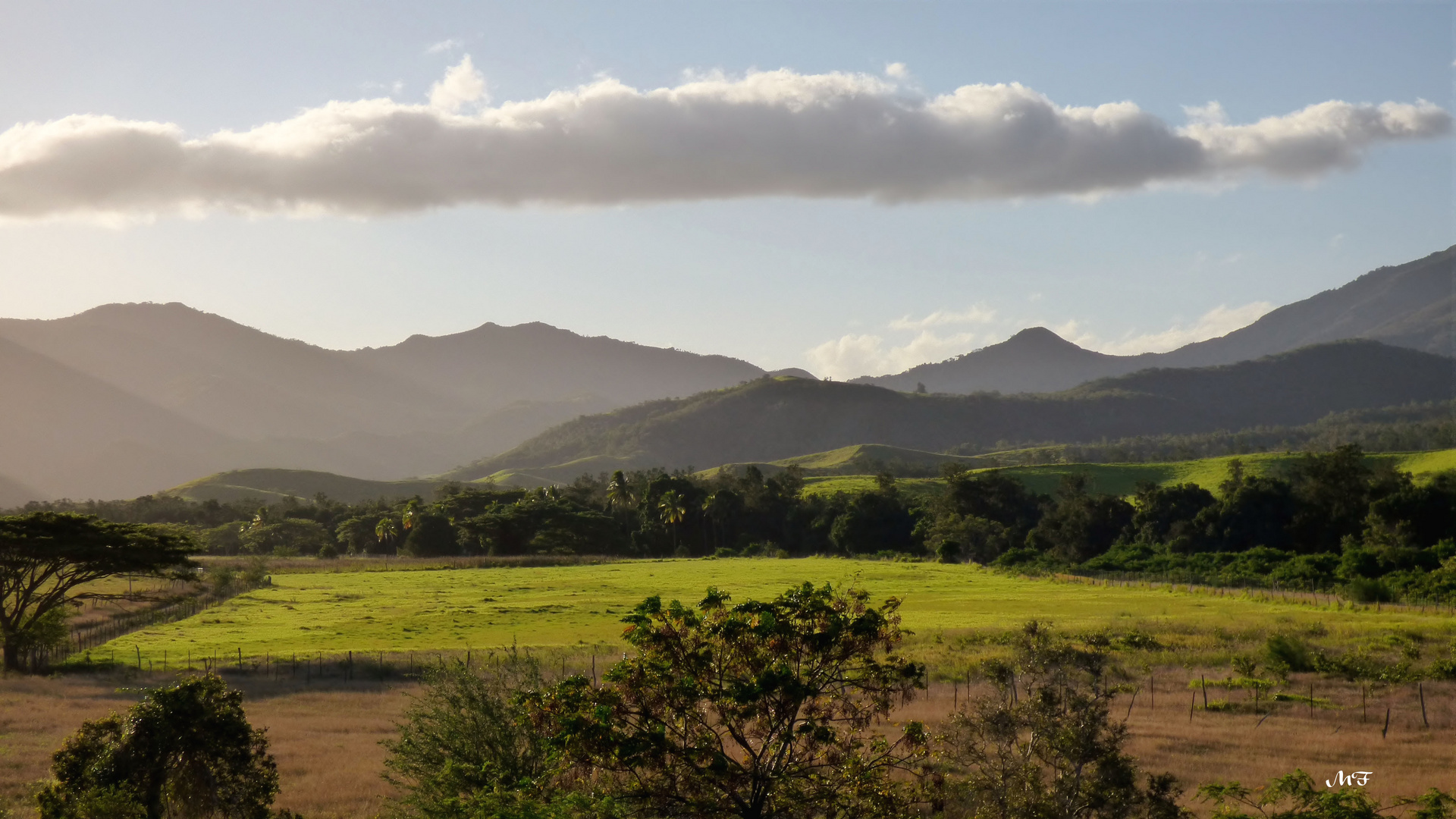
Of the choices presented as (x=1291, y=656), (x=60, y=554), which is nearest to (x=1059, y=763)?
(x=1291, y=656)

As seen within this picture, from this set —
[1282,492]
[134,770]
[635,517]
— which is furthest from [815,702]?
[635,517]

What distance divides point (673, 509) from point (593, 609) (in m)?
60.7

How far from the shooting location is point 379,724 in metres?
34.9

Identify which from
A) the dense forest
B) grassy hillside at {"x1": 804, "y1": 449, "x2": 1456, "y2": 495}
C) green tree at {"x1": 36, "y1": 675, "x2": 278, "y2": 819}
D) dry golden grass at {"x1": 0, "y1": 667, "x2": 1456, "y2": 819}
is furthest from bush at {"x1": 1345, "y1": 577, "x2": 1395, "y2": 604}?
grassy hillside at {"x1": 804, "y1": 449, "x2": 1456, "y2": 495}

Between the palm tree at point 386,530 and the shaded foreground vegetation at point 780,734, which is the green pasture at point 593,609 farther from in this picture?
the palm tree at point 386,530

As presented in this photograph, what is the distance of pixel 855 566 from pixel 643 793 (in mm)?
86102

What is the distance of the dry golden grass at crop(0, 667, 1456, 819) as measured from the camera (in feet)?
84.2

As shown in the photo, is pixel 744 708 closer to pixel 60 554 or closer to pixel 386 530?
pixel 60 554

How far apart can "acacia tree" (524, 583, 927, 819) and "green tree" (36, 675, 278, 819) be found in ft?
31.5

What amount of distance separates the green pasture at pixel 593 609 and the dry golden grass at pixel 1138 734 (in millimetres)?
8445

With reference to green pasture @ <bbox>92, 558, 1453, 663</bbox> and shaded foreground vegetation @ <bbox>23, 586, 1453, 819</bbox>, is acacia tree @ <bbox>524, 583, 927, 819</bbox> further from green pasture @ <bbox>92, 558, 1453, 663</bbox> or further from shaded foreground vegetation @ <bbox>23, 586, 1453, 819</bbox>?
green pasture @ <bbox>92, 558, 1453, 663</bbox>

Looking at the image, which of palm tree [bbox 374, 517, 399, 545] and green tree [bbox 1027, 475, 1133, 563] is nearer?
green tree [bbox 1027, 475, 1133, 563]

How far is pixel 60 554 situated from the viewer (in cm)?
5116

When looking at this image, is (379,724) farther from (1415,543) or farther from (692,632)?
(1415,543)
